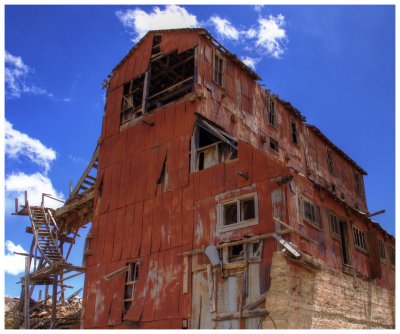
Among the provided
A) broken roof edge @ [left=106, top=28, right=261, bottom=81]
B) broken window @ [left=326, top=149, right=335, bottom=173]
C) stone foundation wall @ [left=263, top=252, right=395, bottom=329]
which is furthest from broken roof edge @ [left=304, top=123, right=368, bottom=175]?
stone foundation wall @ [left=263, top=252, right=395, bottom=329]

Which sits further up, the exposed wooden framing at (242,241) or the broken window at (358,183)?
the broken window at (358,183)

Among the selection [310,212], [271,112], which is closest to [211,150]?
[310,212]

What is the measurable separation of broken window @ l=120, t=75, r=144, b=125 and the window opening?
14.7 feet

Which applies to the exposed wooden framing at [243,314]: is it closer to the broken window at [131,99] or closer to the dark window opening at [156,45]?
the broken window at [131,99]

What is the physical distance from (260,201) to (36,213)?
16.9m

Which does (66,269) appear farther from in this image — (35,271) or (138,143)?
(138,143)

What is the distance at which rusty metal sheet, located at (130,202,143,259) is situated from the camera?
20359 mm

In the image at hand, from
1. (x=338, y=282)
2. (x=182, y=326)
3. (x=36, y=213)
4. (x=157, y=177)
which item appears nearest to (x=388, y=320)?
(x=338, y=282)

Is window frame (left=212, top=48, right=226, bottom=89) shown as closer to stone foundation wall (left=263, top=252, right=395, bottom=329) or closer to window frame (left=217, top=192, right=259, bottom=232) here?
window frame (left=217, top=192, right=259, bottom=232)

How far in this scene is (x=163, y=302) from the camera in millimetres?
18172

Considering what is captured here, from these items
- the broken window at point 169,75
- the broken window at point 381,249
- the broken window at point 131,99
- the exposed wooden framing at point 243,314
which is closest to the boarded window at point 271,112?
the broken window at point 169,75

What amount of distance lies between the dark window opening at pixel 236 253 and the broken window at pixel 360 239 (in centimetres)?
695

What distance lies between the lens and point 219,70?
81.5 feet

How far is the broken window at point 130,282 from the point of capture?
19.6 metres
